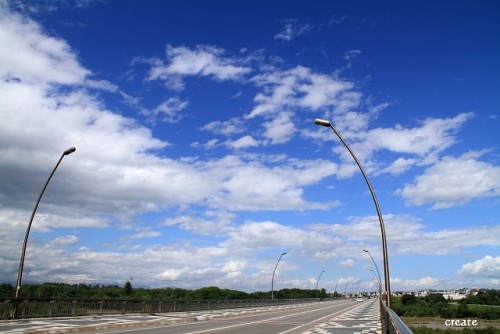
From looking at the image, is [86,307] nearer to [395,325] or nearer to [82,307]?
[82,307]

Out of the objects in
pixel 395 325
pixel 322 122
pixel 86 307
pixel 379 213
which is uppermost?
pixel 322 122

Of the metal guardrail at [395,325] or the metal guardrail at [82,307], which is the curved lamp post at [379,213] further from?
the metal guardrail at [82,307]

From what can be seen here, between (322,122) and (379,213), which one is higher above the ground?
(322,122)

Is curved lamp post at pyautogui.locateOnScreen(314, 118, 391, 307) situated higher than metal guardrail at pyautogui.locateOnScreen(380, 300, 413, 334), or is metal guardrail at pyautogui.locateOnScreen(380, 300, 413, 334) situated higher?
curved lamp post at pyautogui.locateOnScreen(314, 118, 391, 307)

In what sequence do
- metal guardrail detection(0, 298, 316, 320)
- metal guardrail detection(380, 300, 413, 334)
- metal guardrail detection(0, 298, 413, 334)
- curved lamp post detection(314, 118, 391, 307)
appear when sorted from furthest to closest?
metal guardrail detection(0, 298, 316, 320) → metal guardrail detection(0, 298, 413, 334) → curved lamp post detection(314, 118, 391, 307) → metal guardrail detection(380, 300, 413, 334)

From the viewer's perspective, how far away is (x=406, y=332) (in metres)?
5.70

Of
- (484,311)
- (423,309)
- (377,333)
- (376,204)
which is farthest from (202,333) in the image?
(484,311)

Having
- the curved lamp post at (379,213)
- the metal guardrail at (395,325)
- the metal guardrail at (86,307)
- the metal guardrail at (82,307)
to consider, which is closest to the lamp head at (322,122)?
the curved lamp post at (379,213)

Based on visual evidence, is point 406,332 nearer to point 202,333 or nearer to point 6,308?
point 202,333

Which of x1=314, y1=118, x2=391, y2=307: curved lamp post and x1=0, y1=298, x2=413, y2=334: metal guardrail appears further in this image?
x1=0, y1=298, x2=413, y2=334: metal guardrail

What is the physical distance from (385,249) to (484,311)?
97.1m

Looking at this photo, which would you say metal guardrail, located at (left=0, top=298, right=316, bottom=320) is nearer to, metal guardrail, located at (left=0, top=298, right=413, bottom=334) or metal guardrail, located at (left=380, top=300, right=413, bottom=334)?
metal guardrail, located at (left=0, top=298, right=413, bottom=334)

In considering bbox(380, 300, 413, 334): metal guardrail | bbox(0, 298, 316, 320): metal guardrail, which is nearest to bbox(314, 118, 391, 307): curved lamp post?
bbox(380, 300, 413, 334): metal guardrail

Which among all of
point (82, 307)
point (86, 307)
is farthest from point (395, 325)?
point (86, 307)
